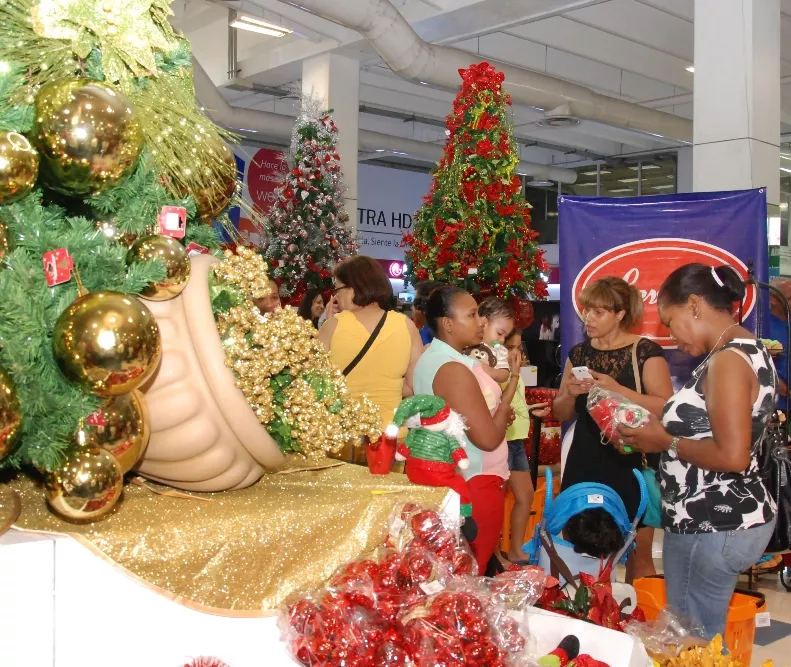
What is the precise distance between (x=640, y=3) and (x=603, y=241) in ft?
18.0

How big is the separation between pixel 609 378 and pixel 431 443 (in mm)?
1772

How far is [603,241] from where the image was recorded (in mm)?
4652

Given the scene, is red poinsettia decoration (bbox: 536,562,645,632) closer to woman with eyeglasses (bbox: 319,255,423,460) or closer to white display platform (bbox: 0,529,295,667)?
white display platform (bbox: 0,529,295,667)

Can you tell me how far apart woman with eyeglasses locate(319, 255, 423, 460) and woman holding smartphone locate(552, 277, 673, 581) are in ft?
2.31

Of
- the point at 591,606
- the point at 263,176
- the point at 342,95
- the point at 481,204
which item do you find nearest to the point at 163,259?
the point at 591,606

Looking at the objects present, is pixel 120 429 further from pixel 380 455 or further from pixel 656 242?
pixel 656 242

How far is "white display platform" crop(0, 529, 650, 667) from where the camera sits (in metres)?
1.02

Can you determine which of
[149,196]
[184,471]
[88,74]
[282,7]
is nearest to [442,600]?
[184,471]

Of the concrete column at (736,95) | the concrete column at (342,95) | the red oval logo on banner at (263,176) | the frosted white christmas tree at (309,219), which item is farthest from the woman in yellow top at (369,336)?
the red oval logo on banner at (263,176)

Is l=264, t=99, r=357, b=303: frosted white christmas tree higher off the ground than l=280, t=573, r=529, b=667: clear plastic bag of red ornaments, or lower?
higher

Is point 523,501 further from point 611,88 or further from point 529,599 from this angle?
point 611,88

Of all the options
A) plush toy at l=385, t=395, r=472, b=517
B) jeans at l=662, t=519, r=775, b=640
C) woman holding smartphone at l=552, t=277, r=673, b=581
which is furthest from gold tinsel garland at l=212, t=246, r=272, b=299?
woman holding smartphone at l=552, t=277, r=673, b=581

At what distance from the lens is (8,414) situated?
0.96 m

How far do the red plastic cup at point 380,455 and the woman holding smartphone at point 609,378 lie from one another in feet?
6.10
